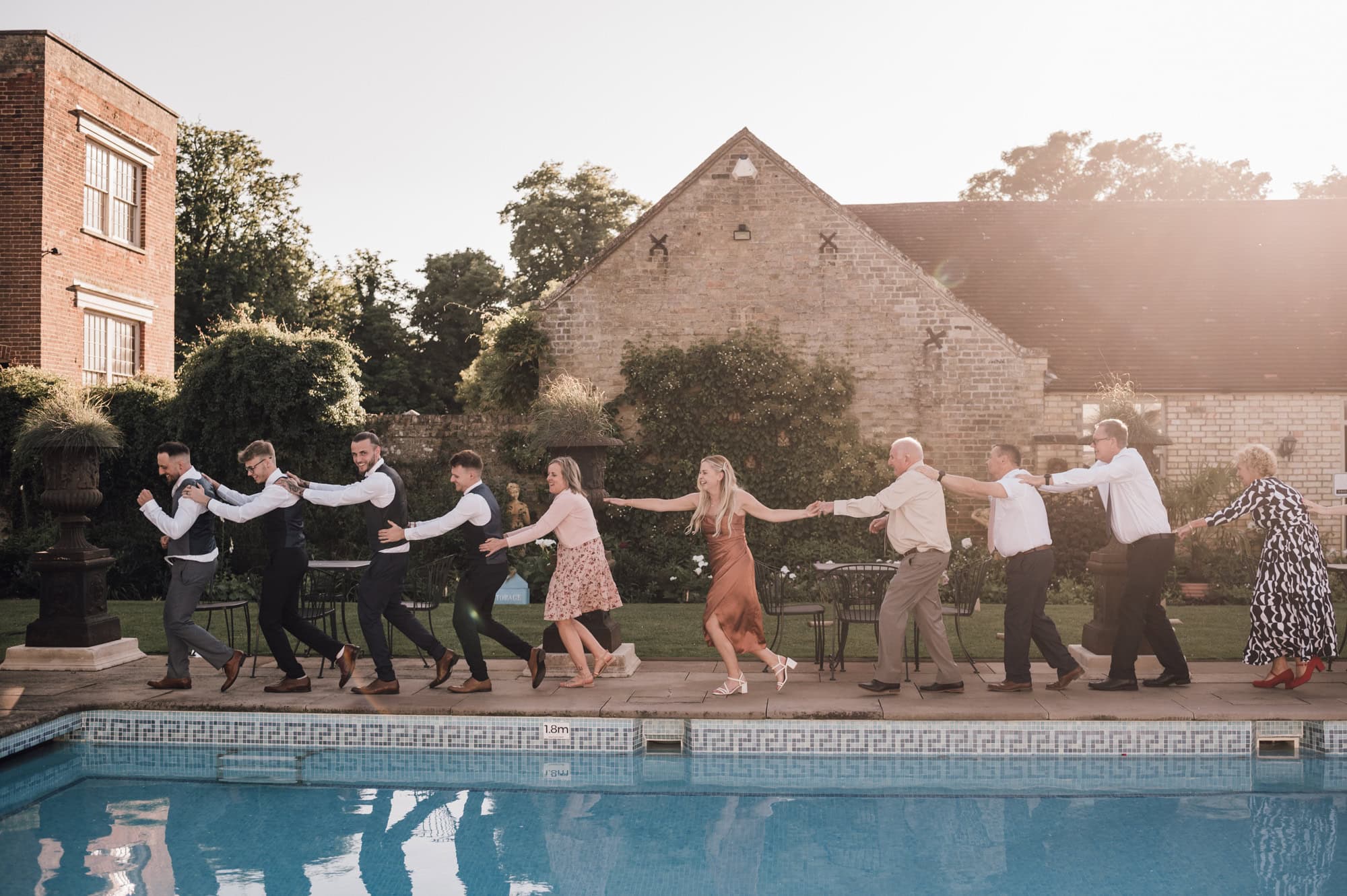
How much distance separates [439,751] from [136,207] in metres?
17.0

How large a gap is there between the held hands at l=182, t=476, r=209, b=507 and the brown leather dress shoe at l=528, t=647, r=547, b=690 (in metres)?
2.41

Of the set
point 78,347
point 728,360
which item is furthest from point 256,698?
point 78,347

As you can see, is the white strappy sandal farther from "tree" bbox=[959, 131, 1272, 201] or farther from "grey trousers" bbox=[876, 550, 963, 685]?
"tree" bbox=[959, 131, 1272, 201]

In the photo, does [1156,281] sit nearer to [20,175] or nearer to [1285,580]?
[1285,580]

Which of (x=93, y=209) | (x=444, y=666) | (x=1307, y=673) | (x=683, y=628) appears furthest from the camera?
(x=93, y=209)

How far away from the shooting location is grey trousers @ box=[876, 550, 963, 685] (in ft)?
24.8

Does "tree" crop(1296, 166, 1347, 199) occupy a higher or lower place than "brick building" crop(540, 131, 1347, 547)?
higher

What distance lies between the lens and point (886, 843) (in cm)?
559

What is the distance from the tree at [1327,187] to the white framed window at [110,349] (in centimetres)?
2875

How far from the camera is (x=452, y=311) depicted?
3912cm

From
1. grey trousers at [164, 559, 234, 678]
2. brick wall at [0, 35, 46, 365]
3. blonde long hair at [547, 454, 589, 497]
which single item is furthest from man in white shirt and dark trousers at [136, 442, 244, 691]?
brick wall at [0, 35, 46, 365]

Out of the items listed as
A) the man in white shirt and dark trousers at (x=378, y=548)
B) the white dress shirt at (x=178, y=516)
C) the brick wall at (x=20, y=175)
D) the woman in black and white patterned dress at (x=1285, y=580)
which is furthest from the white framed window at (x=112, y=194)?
the woman in black and white patterned dress at (x=1285, y=580)

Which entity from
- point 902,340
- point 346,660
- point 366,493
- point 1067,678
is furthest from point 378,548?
point 902,340

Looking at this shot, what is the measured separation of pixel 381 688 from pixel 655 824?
2.71 metres
